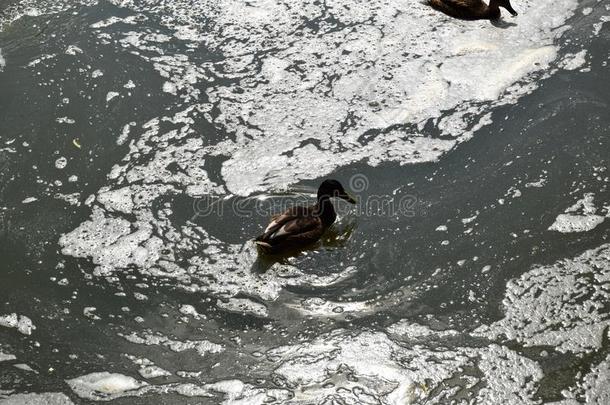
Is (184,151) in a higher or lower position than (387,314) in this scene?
higher

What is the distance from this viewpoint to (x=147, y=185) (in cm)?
Answer: 577

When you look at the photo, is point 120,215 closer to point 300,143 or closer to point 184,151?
point 184,151

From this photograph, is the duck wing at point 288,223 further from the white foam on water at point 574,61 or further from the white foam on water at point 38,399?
the white foam on water at point 574,61

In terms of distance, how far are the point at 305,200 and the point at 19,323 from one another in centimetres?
221

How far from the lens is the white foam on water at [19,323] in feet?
15.9

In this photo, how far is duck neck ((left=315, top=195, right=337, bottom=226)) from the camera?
5.36m

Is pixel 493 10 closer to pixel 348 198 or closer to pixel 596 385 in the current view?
A: pixel 348 198

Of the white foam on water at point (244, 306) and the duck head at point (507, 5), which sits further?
the duck head at point (507, 5)

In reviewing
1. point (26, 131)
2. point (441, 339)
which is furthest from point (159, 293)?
point (26, 131)

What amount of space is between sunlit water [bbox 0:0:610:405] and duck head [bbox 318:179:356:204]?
182 millimetres

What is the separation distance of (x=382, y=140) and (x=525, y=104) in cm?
Result: 135

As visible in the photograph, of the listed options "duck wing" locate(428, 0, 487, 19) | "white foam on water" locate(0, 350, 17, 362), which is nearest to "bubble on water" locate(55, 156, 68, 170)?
"white foam on water" locate(0, 350, 17, 362)

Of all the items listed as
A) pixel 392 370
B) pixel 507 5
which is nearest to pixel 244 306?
pixel 392 370

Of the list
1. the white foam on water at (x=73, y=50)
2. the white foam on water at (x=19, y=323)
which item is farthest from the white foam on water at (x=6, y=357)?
the white foam on water at (x=73, y=50)
